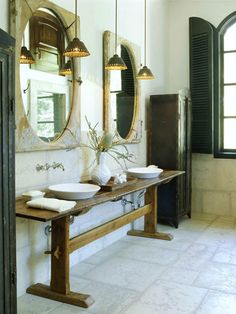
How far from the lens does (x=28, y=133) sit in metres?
2.72

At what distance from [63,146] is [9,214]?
4.11 feet

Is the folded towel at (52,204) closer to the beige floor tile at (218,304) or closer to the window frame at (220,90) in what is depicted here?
the beige floor tile at (218,304)

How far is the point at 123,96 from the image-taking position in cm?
406

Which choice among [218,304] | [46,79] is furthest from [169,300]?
[46,79]

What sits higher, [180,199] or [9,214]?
[9,214]

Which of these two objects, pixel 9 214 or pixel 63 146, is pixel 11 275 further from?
pixel 63 146

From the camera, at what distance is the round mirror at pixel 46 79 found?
2744 millimetres

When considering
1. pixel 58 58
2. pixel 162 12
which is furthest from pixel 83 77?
pixel 162 12

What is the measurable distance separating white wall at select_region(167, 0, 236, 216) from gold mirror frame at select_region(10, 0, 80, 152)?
237 cm

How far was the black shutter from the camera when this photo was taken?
193 inches

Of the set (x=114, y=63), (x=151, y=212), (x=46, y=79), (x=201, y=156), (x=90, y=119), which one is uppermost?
(x=114, y=63)

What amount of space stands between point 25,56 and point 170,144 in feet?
7.45

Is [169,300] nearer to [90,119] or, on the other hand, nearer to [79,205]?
[79,205]

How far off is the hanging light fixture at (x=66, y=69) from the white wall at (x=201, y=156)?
241 cm
